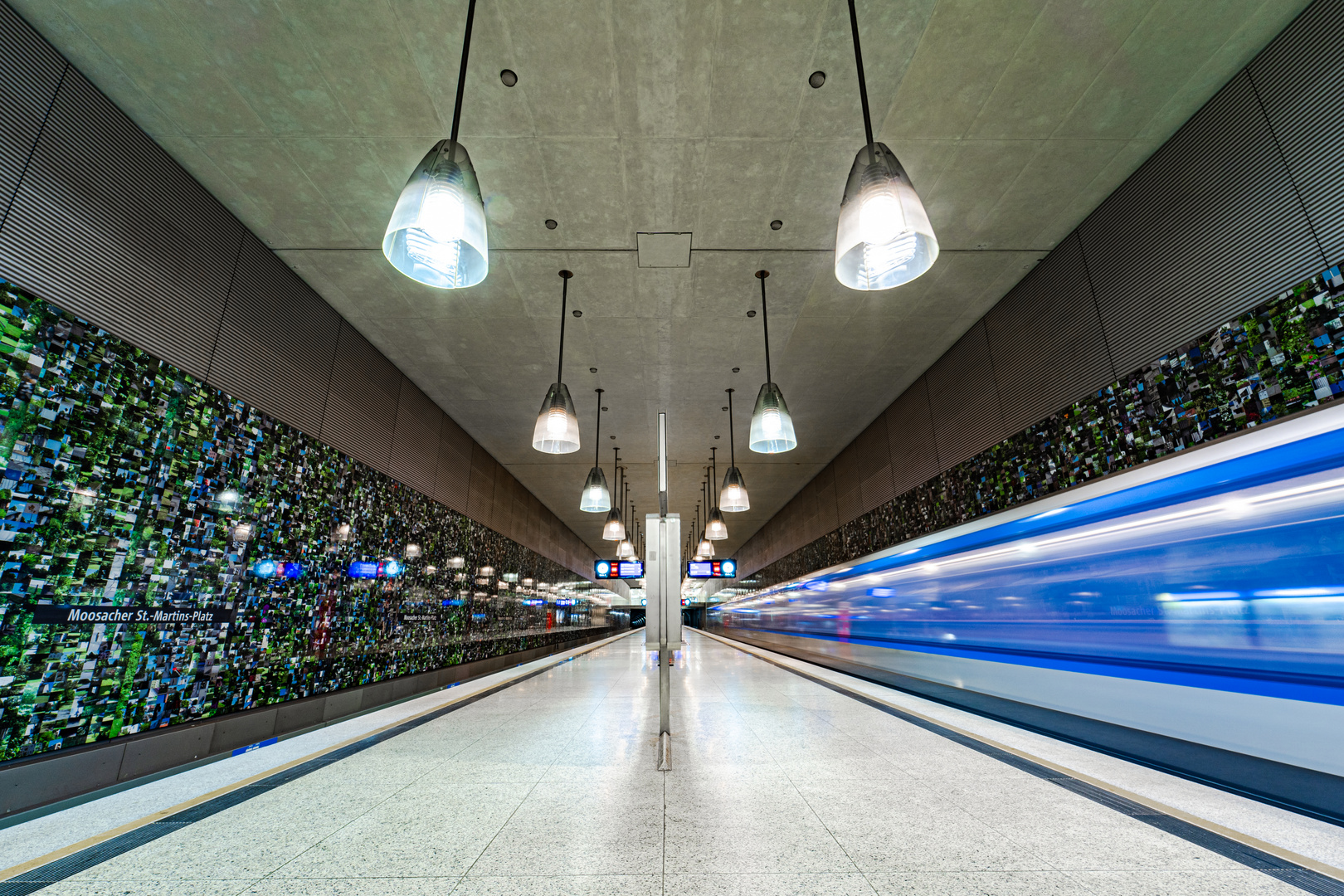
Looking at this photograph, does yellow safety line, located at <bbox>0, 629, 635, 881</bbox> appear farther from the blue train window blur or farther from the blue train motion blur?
the blue train window blur

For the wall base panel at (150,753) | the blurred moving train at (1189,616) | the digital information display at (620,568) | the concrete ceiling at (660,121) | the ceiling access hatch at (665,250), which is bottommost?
the wall base panel at (150,753)

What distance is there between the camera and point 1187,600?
3.17m

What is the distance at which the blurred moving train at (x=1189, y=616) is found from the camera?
8.20 feet

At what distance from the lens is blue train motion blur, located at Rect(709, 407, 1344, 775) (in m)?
2.52

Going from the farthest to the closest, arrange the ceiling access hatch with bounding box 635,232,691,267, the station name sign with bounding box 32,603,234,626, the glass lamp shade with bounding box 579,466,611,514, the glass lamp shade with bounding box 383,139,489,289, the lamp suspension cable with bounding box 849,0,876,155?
the glass lamp shade with bounding box 579,466,611,514 → the ceiling access hatch with bounding box 635,232,691,267 → the station name sign with bounding box 32,603,234,626 → the lamp suspension cable with bounding box 849,0,876,155 → the glass lamp shade with bounding box 383,139,489,289

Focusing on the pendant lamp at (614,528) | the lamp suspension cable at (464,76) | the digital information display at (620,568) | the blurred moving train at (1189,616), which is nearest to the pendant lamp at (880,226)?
the lamp suspension cable at (464,76)

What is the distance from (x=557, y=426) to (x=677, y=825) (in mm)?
3194

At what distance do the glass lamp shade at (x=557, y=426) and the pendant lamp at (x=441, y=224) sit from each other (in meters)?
2.19

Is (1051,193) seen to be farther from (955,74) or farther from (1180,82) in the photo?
(955,74)

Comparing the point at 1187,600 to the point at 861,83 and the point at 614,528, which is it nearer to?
the point at 861,83

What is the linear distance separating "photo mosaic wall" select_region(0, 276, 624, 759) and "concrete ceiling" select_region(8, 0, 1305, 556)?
1627 millimetres

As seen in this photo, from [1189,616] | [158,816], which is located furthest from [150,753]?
[1189,616]

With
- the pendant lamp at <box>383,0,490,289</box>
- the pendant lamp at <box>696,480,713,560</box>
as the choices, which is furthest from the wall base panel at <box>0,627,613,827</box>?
the pendant lamp at <box>696,480,713,560</box>

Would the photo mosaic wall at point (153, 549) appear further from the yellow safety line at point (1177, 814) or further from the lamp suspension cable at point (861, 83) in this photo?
the yellow safety line at point (1177, 814)
